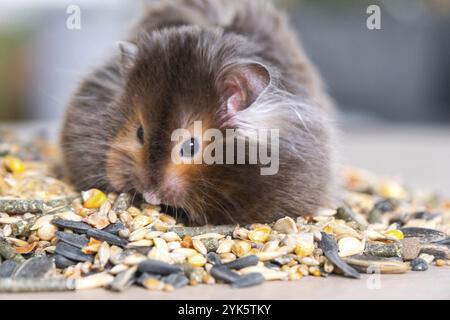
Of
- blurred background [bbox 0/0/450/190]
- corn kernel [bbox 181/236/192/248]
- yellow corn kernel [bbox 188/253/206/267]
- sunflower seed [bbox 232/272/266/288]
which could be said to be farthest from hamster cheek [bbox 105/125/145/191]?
blurred background [bbox 0/0/450/190]

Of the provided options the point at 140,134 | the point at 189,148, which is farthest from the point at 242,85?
the point at 140,134

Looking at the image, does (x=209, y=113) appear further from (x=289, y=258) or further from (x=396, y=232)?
(x=396, y=232)

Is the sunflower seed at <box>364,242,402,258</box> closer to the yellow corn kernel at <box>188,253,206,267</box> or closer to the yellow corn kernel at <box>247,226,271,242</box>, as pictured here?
the yellow corn kernel at <box>247,226,271,242</box>

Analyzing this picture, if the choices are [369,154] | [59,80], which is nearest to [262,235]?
[369,154]

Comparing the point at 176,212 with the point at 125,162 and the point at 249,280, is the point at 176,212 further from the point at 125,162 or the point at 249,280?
the point at 249,280

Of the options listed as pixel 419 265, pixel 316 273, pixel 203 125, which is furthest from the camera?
pixel 203 125

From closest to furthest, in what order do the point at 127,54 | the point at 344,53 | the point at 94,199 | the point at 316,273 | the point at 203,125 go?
the point at 316,273 < the point at 203,125 < the point at 94,199 < the point at 127,54 < the point at 344,53
